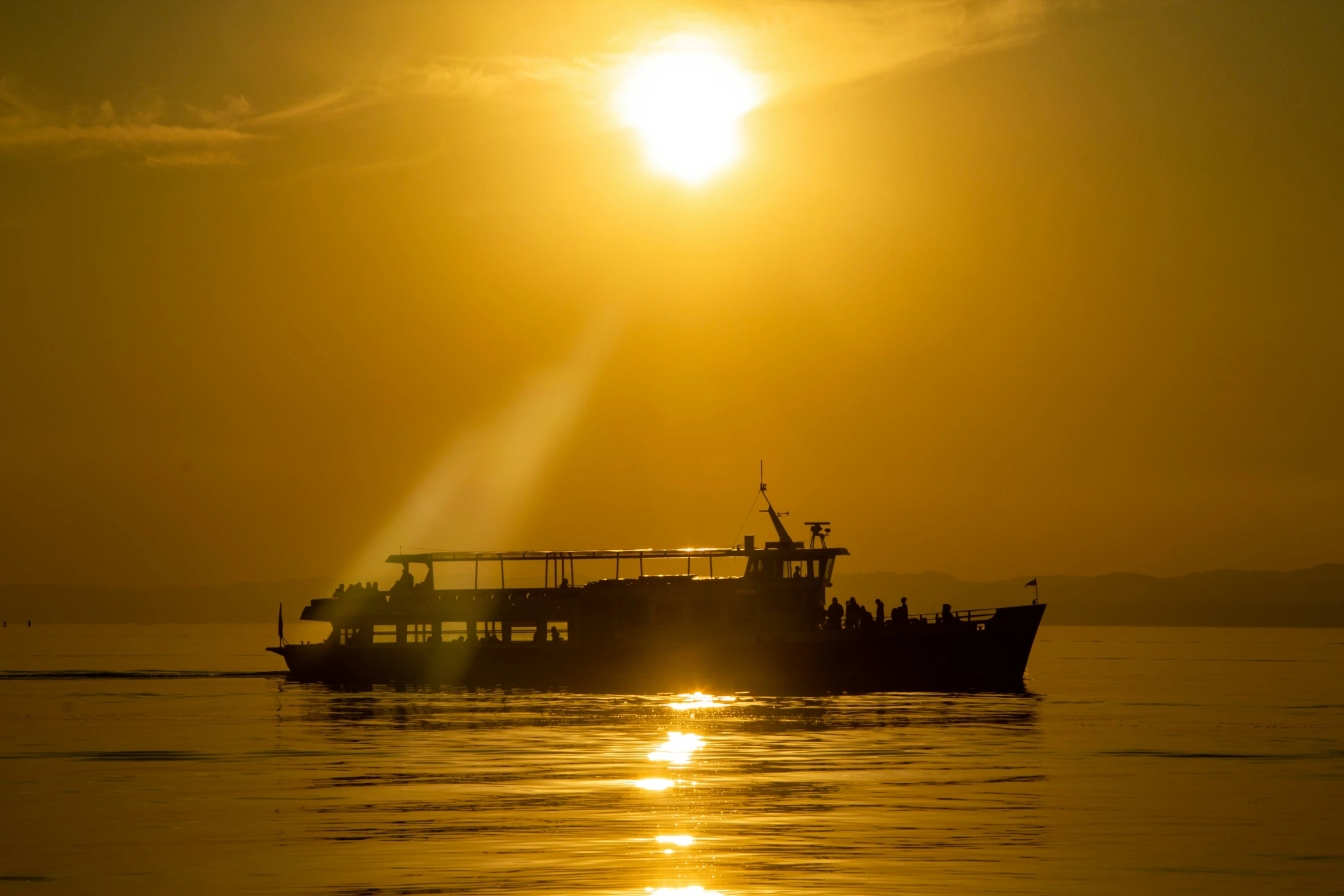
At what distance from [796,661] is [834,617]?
281 centimetres

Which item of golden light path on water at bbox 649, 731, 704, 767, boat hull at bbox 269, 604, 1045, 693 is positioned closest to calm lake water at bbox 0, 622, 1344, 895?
golden light path on water at bbox 649, 731, 704, 767

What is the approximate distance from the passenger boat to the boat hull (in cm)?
6

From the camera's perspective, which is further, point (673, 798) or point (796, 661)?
point (796, 661)

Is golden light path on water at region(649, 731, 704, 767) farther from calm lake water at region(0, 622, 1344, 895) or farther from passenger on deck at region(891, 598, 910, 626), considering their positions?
passenger on deck at region(891, 598, 910, 626)

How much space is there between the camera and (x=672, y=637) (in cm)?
7294

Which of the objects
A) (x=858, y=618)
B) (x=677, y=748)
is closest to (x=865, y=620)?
(x=858, y=618)

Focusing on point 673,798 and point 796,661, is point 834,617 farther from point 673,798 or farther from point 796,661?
point 673,798

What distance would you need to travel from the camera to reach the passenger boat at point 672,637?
70.7m

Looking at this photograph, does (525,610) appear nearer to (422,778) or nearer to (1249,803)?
(422,778)

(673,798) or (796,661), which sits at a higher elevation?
(796,661)

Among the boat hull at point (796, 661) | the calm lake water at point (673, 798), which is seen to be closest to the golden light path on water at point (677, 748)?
the calm lake water at point (673, 798)

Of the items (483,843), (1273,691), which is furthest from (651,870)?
(1273,691)

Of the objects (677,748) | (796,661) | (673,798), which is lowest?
(673,798)

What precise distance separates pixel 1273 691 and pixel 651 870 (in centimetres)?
7056
